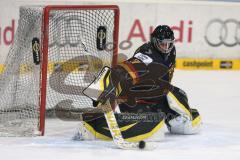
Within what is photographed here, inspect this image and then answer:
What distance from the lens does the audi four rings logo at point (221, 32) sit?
933cm

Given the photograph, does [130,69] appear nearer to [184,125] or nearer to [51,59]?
[184,125]

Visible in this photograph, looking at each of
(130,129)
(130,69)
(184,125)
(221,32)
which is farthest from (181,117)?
(221,32)

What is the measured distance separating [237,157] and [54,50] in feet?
6.62

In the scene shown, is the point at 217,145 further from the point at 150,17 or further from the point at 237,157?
the point at 150,17

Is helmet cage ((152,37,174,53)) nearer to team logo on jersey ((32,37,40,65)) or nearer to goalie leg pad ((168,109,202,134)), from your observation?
goalie leg pad ((168,109,202,134))

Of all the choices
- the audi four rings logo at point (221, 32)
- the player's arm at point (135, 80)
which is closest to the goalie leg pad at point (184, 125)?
the player's arm at point (135, 80)

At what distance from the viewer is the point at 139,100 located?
202 inches

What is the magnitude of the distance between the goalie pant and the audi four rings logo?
4147 millimetres

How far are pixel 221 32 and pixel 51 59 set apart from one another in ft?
13.6

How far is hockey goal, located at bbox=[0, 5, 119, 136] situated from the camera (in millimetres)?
4984

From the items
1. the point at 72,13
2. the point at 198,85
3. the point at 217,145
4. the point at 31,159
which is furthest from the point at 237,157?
the point at 198,85

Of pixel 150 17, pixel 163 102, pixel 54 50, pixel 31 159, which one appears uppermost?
pixel 150 17

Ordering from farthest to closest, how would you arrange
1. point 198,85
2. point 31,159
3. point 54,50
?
point 198,85 → point 54,50 → point 31,159

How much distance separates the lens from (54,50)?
5.76 meters
